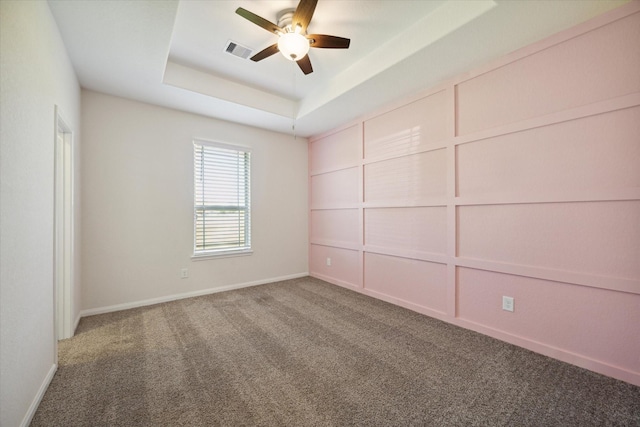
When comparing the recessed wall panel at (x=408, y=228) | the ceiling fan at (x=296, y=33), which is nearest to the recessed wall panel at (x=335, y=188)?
the recessed wall panel at (x=408, y=228)

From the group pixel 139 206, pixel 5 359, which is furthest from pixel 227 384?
pixel 139 206

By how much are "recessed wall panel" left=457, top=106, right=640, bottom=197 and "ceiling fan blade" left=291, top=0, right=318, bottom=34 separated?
191 centimetres

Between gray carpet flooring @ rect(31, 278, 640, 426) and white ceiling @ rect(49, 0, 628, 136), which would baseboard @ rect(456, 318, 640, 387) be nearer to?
gray carpet flooring @ rect(31, 278, 640, 426)

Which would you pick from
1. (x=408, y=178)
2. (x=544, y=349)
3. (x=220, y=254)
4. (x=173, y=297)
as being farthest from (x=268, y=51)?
(x=544, y=349)

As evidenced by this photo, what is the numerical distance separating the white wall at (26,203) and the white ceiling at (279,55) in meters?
0.41

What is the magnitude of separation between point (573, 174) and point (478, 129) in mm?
867

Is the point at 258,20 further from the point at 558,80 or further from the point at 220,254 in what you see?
the point at 220,254

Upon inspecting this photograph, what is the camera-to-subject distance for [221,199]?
4102 mm

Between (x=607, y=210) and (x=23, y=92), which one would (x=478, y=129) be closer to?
(x=607, y=210)

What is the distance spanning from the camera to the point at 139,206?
11.2 feet

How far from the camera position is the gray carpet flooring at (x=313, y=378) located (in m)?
1.55

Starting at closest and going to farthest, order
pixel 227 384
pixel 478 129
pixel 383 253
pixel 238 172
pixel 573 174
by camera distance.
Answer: pixel 227 384 → pixel 573 174 → pixel 478 129 → pixel 383 253 → pixel 238 172


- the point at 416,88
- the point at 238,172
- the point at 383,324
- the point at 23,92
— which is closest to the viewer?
the point at 23,92

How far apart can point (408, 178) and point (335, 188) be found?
1.43m
